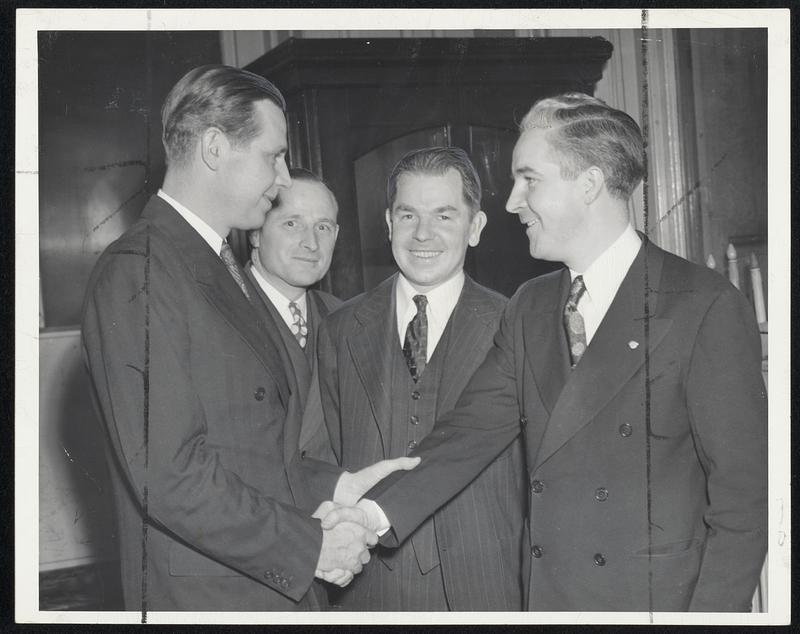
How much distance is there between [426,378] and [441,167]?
72 centimetres

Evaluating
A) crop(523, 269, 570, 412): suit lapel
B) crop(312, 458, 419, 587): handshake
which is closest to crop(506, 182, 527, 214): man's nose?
crop(523, 269, 570, 412): suit lapel

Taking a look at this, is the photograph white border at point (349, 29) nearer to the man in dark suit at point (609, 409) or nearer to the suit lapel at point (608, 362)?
the man in dark suit at point (609, 409)

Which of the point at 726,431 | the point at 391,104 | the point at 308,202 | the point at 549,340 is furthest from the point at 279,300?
the point at 726,431

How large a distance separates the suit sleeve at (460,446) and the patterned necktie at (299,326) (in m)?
0.54

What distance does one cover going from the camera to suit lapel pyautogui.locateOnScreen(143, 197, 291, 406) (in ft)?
8.93

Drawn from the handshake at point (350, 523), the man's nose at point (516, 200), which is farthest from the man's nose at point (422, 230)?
the handshake at point (350, 523)

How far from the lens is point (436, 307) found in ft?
9.46

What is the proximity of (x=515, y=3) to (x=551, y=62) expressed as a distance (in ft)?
0.81

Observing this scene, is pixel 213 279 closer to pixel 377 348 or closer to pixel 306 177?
pixel 306 177

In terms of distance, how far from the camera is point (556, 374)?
272 centimetres

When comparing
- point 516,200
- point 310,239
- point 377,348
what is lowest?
point 377,348

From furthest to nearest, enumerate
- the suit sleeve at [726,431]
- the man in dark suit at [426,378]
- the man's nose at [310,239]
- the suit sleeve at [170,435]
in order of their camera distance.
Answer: the man's nose at [310,239] < the man in dark suit at [426,378] < the suit sleeve at [170,435] < the suit sleeve at [726,431]

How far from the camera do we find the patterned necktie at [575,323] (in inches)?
107

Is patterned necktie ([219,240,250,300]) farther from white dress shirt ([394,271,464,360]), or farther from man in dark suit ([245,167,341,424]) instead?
white dress shirt ([394,271,464,360])
